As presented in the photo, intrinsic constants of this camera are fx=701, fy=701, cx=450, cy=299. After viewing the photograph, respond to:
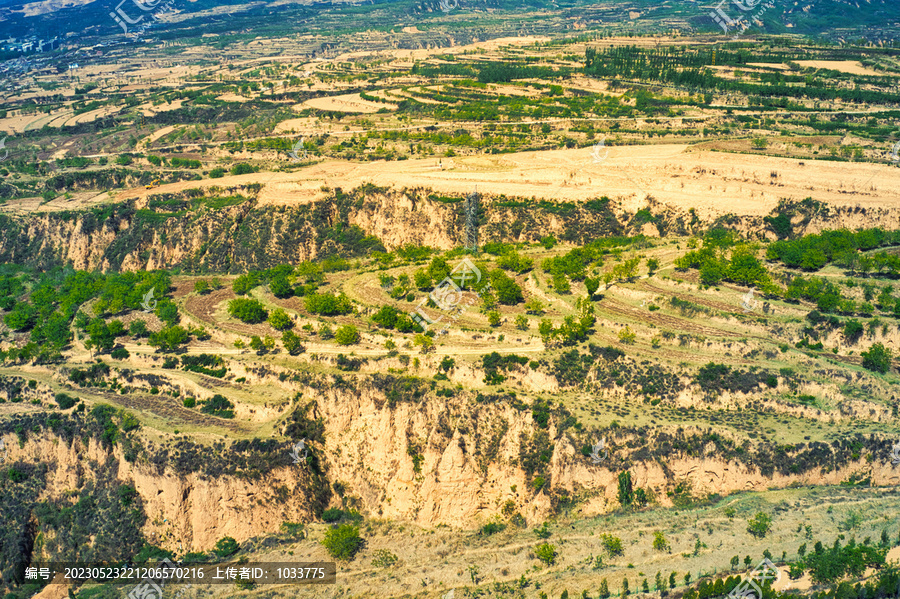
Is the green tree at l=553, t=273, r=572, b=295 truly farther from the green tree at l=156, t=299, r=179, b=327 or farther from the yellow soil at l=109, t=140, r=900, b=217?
the green tree at l=156, t=299, r=179, b=327

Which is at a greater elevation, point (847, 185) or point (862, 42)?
point (862, 42)

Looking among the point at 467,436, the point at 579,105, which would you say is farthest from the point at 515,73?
the point at 467,436

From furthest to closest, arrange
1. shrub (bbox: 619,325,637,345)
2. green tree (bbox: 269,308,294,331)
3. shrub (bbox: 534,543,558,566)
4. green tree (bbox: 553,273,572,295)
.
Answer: green tree (bbox: 553,273,572,295) < green tree (bbox: 269,308,294,331) < shrub (bbox: 619,325,637,345) < shrub (bbox: 534,543,558,566)

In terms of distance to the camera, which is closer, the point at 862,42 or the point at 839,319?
the point at 839,319

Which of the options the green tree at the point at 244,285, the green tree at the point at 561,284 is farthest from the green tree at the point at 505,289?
A: the green tree at the point at 244,285

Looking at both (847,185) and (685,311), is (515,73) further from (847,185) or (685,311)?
(685,311)

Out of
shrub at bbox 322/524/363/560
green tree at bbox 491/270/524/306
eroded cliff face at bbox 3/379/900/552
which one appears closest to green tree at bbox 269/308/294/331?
eroded cliff face at bbox 3/379/900/552
